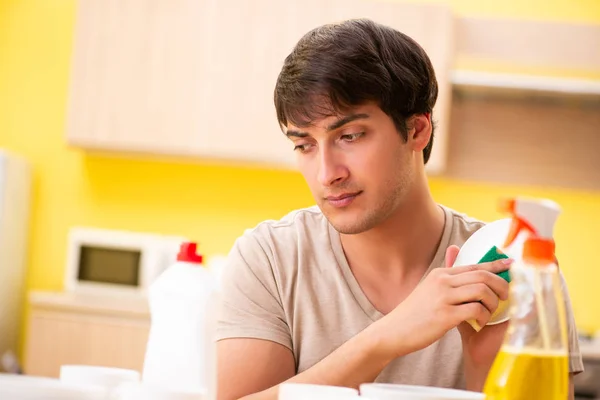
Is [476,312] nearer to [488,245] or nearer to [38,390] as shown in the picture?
[488,245]

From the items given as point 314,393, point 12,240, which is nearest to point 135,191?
point 12,240

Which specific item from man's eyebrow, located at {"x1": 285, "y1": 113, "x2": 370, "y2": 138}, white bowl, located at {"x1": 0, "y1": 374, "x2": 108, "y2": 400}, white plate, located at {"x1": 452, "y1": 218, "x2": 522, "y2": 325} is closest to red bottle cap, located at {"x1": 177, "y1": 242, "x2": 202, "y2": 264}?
white bowl, located at {"x1": 0, "y1": 374, "x2": 108, "y2": 400}

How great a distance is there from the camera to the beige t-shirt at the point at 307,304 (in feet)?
4.82

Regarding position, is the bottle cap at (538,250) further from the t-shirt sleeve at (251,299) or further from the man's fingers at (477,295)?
the t-shirt sleeve at (251,299)

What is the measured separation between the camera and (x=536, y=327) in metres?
0.74

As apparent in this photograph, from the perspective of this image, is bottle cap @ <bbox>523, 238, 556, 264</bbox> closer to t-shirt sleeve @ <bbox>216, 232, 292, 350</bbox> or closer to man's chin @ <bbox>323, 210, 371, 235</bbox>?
man's chin @ <bbox>323, 210, 371, 235</bbox>

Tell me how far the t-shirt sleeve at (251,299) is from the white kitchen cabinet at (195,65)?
1.92 meters

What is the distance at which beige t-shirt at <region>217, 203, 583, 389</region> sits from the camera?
1.47m

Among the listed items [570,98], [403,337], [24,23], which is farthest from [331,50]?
[24,23]

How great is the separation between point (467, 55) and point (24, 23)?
203cm

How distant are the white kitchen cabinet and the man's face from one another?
202 cm

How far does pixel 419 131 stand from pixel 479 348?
1.52 ft

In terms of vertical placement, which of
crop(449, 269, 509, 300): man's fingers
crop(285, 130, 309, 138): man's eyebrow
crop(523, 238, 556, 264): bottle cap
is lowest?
crop(449, 269, 509, 300): man's fingers

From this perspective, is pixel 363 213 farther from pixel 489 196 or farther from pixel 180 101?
pixel 489 196
